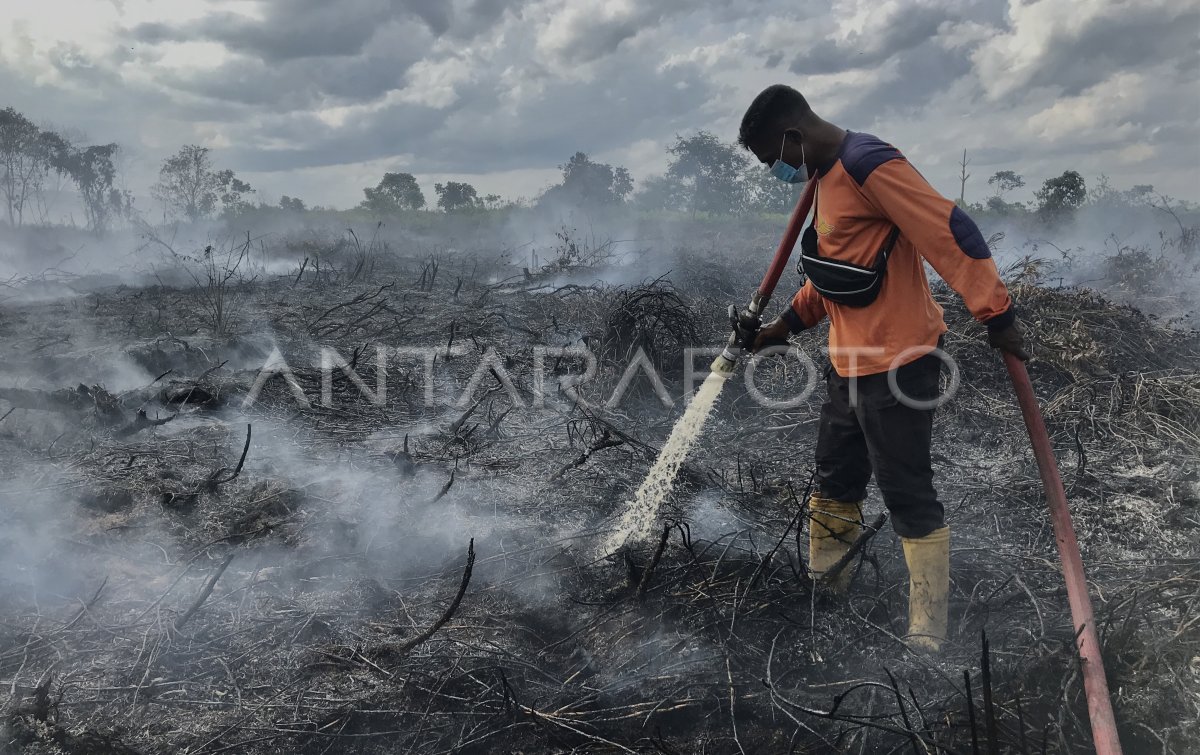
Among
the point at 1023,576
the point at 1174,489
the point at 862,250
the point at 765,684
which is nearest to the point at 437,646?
the point at 765,684

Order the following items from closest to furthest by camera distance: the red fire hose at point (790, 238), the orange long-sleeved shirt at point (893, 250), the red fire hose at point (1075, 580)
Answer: the red fire hose at point (1075, 580) → the orange long-sleeved shirt at point (893, 250) → the red fire hose at point (790, 238)

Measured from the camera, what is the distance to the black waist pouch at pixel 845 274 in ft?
7.70

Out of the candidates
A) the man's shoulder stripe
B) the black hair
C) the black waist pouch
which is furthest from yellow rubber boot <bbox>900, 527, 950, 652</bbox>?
the black hair

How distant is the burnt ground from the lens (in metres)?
2.29

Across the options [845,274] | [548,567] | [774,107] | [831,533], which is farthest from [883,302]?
[548,567]

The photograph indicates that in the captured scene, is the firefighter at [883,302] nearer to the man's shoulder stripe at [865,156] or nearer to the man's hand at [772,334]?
the man's shoulder stripe at [865,156]

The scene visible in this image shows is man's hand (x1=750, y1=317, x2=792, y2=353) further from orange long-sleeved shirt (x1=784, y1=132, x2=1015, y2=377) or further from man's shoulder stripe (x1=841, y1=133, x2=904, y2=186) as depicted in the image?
man's shoulder stripe (x1=841, y1=133, x2=904, y2=186)

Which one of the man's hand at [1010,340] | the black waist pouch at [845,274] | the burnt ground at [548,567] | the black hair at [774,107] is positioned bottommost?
the burnt ground at [548,567]

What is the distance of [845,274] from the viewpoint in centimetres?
241

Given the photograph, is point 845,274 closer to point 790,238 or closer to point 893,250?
point 893,250

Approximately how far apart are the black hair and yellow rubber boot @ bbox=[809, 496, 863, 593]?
58.9 inches

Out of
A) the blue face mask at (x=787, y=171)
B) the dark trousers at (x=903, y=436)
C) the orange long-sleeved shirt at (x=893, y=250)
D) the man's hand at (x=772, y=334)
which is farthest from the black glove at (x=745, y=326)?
the blue face mask at (x=787, y=171)

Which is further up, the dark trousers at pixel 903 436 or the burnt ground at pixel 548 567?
the dark trousers at pixel 903 436

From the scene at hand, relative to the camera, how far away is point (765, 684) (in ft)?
7.70
